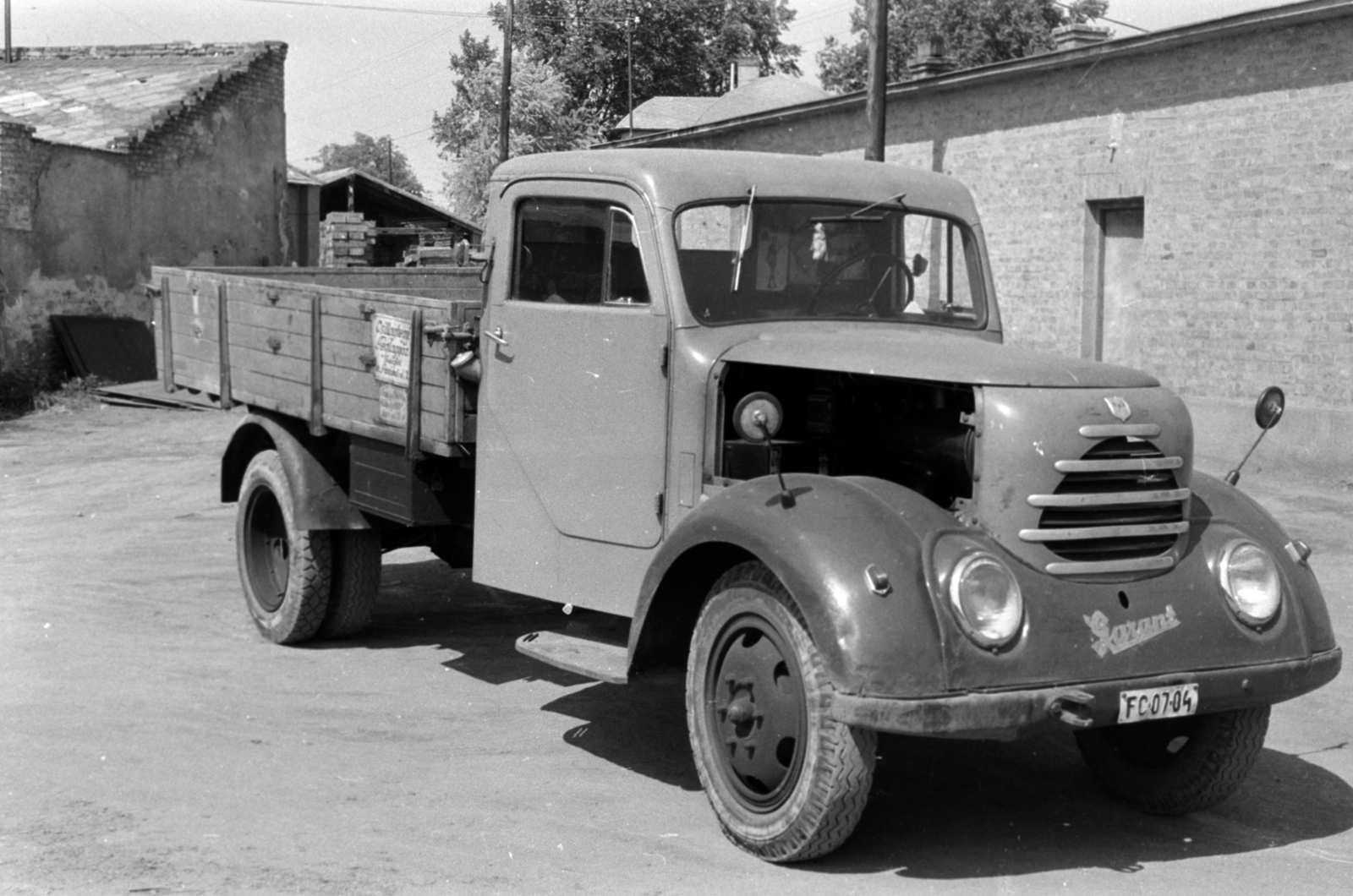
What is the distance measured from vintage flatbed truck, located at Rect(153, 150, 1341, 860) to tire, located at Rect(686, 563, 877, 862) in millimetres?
10

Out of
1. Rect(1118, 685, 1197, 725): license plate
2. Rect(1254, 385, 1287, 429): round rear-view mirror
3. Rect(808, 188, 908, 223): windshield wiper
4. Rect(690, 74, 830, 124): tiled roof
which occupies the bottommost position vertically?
Rect(1118, 685, 1197, 725): license plate

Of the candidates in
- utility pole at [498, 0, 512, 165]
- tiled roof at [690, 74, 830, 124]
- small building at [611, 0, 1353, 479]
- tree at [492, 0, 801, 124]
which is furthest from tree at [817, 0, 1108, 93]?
small building at [611, 0, 1353, 479]

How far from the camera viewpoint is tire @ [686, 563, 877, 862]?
4.25 m

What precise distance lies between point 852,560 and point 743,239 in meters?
1.64

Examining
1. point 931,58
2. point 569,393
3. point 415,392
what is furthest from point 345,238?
point 569,393

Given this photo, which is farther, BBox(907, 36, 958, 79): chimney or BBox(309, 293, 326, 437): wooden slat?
BBox(907, 36, 958, 79): chimney

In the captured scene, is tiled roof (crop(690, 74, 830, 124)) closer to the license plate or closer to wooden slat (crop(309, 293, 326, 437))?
wooden slat (crop(309, 293, 326, 437))

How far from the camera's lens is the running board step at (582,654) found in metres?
5.11

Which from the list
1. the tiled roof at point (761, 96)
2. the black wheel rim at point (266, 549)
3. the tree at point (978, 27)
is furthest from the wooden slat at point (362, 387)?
the tree at point (978, 27)

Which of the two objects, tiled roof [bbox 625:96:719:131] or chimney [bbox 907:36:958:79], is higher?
tiled roof [bbox 625:96:719:131]

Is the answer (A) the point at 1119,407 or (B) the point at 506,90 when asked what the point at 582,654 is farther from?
(B) the point at 506,90

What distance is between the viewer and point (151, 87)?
80.6ft

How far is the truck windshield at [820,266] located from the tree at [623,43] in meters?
48.3

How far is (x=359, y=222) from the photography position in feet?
78.5
